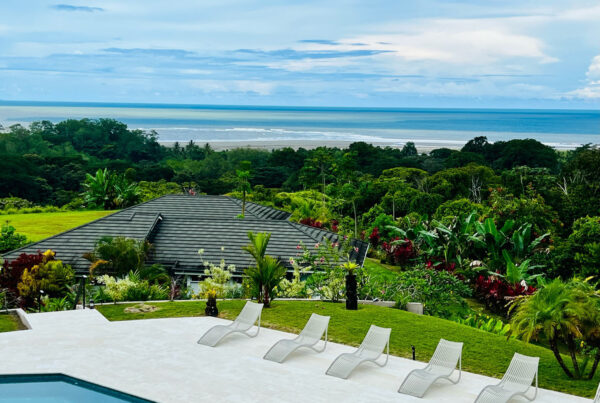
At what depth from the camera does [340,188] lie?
45375 millimetres

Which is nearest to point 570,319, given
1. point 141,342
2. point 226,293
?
point 141,342

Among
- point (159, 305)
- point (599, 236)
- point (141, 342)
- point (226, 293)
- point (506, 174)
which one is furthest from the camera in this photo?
point (506, 174)

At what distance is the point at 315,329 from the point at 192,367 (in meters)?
2.63

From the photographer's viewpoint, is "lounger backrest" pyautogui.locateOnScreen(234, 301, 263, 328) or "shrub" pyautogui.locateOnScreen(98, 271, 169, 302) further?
"shrub" pyautogui.locateOnScreen(98, 271, 169, 302)

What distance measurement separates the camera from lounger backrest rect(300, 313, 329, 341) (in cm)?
1330

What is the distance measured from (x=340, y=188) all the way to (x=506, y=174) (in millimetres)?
13081

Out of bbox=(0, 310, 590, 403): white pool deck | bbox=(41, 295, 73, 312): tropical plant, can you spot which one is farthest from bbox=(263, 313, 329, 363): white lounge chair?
bbox=(41, 295, 73, 312): tropical plant

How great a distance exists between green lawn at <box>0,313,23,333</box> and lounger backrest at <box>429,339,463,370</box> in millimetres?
9528

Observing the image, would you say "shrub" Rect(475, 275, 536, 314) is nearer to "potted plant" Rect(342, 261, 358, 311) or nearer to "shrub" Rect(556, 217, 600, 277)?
"shrub" Rect(556, 217, 600, 277)

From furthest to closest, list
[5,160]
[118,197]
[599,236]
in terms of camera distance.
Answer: [5,160] → [118,197] → [599,236]

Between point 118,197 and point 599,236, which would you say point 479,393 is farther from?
point 118,197

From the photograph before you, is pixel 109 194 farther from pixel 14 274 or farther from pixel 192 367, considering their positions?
pixel 192 367

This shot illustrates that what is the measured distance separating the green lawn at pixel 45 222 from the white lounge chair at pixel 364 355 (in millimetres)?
25564

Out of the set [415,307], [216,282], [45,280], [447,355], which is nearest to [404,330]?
[415,307]
